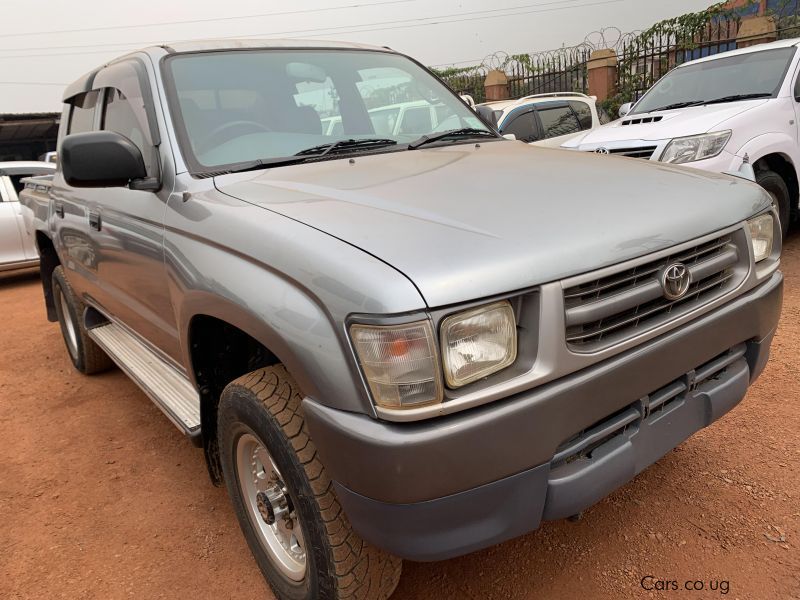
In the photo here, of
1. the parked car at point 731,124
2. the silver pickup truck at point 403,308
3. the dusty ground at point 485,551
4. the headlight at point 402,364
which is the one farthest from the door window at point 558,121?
the headlight at point 402,364

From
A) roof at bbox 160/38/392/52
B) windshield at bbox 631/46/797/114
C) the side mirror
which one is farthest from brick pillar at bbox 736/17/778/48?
the side mirror

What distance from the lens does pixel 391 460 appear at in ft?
4.66

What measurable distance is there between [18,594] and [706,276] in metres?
2.74

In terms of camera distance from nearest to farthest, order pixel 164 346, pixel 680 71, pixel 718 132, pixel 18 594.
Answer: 1. pixel 18 594
2. pixel 164 346
3. pixel 718 132
4. pixel 680 71

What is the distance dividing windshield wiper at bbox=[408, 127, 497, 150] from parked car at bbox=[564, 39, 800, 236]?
91.5 inches

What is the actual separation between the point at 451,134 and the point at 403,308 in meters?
1.76

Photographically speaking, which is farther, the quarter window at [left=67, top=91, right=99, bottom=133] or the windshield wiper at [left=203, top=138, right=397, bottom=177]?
the quarter window at [left=67, top=91, right=99, bottom=133]

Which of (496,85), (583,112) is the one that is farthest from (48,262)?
(496,85)

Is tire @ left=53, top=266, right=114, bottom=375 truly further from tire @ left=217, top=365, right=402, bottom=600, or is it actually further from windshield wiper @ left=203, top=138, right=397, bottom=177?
tire @ left=217, top=365, right=402, bottom=600

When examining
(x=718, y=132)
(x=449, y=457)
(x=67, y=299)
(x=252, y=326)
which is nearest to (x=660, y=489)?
(x=449, y=457)

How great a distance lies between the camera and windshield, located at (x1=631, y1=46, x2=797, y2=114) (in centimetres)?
568

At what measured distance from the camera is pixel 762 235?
2.19 meters

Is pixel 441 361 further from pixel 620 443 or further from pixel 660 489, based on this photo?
pixel 660 489

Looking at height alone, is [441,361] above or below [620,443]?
above
